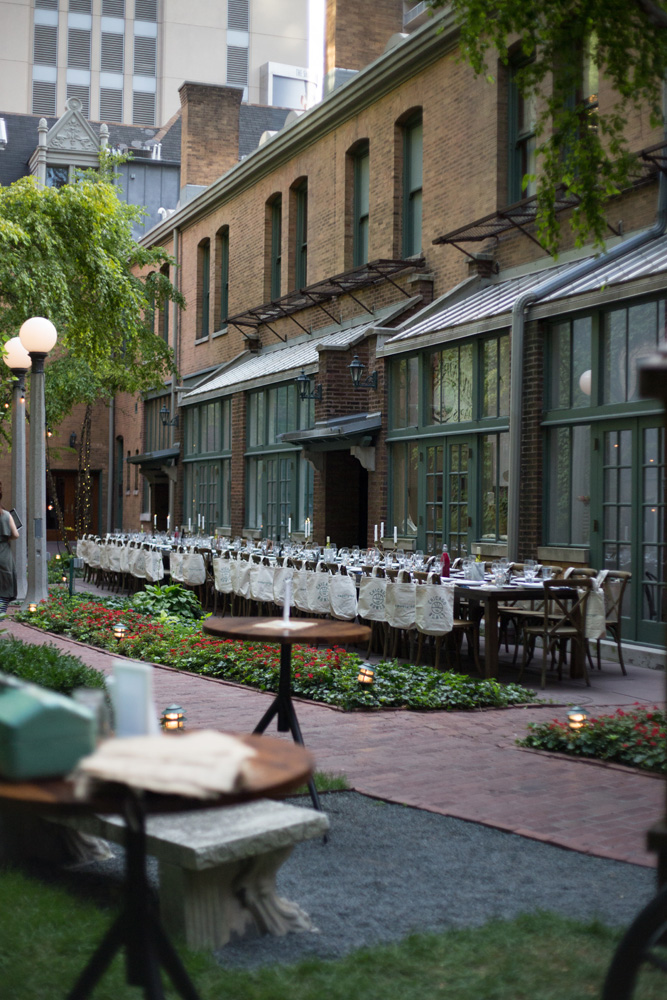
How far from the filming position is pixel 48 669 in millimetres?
5641

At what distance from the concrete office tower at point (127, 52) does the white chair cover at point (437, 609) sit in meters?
48.6

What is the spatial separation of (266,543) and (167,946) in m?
15.4

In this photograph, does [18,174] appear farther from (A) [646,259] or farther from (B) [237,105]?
(A) [646,259]

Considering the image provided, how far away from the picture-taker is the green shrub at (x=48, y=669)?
551cm

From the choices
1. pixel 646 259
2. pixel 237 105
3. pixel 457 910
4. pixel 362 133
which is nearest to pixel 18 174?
pixel 237 105

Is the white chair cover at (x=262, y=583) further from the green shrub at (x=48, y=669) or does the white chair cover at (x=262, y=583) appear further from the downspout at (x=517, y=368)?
the green shrub at (x=48, y=669)

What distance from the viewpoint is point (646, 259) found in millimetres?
11883

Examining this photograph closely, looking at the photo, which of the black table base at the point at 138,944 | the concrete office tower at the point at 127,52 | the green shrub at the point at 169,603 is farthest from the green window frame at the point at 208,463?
the concrete office tower at the point at 127,52

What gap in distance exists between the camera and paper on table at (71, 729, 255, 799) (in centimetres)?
238

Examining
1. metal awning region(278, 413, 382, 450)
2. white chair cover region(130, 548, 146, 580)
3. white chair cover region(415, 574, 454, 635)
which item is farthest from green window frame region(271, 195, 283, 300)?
white chair cover region(415, 574, 454, 635)

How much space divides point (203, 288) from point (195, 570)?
13.3 meters

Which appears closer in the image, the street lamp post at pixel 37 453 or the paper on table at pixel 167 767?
the paper on table at pixel 167 767

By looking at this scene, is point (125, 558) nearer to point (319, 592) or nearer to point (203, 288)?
point (319, 592)

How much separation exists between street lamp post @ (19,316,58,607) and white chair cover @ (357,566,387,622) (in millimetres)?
4681
